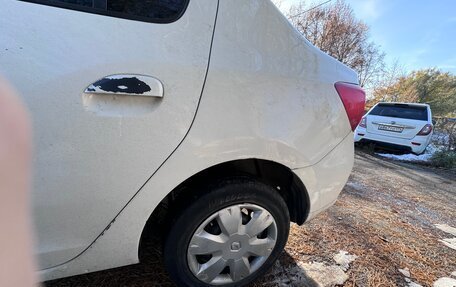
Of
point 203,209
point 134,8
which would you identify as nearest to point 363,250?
point 203,209

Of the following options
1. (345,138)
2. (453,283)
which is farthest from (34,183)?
(453,283)

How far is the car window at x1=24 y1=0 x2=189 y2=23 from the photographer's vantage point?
1035 mm

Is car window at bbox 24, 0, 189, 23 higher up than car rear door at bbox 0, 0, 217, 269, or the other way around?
car window at bbox 24, 0, 189, 23

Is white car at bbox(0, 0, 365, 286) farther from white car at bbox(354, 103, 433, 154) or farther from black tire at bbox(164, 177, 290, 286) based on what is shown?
white car at bbox(354, 103, 433, 154)

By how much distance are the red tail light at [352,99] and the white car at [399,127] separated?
6138mm

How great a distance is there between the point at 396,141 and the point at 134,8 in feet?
24.2

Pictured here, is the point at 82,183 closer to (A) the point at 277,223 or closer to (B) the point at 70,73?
(B) the point at 70,73

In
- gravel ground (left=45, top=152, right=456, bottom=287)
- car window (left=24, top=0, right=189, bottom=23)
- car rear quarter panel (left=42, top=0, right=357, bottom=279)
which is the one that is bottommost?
gravel ground (left=45, top=152, right=456, bottom=287)

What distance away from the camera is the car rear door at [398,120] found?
685 centimetres

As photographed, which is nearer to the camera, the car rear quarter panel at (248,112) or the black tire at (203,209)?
the car rear quarter panel at (248,112)

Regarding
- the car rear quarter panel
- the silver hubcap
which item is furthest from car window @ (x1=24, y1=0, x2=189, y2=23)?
the silver hubcap

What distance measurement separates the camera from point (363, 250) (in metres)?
2.32

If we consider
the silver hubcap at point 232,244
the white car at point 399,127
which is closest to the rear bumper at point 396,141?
the white car at point 399,127

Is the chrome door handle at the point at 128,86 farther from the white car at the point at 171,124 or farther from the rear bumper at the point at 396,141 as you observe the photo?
the rear bumper at the point at 396,141
